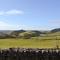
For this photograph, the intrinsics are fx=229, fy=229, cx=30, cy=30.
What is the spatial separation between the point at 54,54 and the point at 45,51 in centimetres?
86

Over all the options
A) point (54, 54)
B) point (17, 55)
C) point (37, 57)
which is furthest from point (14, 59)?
point (54, 54)

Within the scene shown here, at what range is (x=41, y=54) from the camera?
20781 millimetres

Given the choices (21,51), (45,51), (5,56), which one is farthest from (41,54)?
(5,56)

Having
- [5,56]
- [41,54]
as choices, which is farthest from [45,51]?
[5,56]

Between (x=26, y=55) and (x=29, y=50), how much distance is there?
0.55 metres

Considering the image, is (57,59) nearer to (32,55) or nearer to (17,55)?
(32,55)

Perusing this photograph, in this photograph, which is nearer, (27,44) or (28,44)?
(27,44)

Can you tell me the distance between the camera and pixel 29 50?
69.3 feet

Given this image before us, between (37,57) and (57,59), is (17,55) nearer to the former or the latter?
(37,57)

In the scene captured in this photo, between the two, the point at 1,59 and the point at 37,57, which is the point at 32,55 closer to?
the point at 37,57

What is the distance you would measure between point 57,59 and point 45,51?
129 cm

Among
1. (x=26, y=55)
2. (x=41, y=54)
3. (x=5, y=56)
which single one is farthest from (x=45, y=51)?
(x=5, y=56)

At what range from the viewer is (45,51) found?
2083cm

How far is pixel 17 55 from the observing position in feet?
68.9
